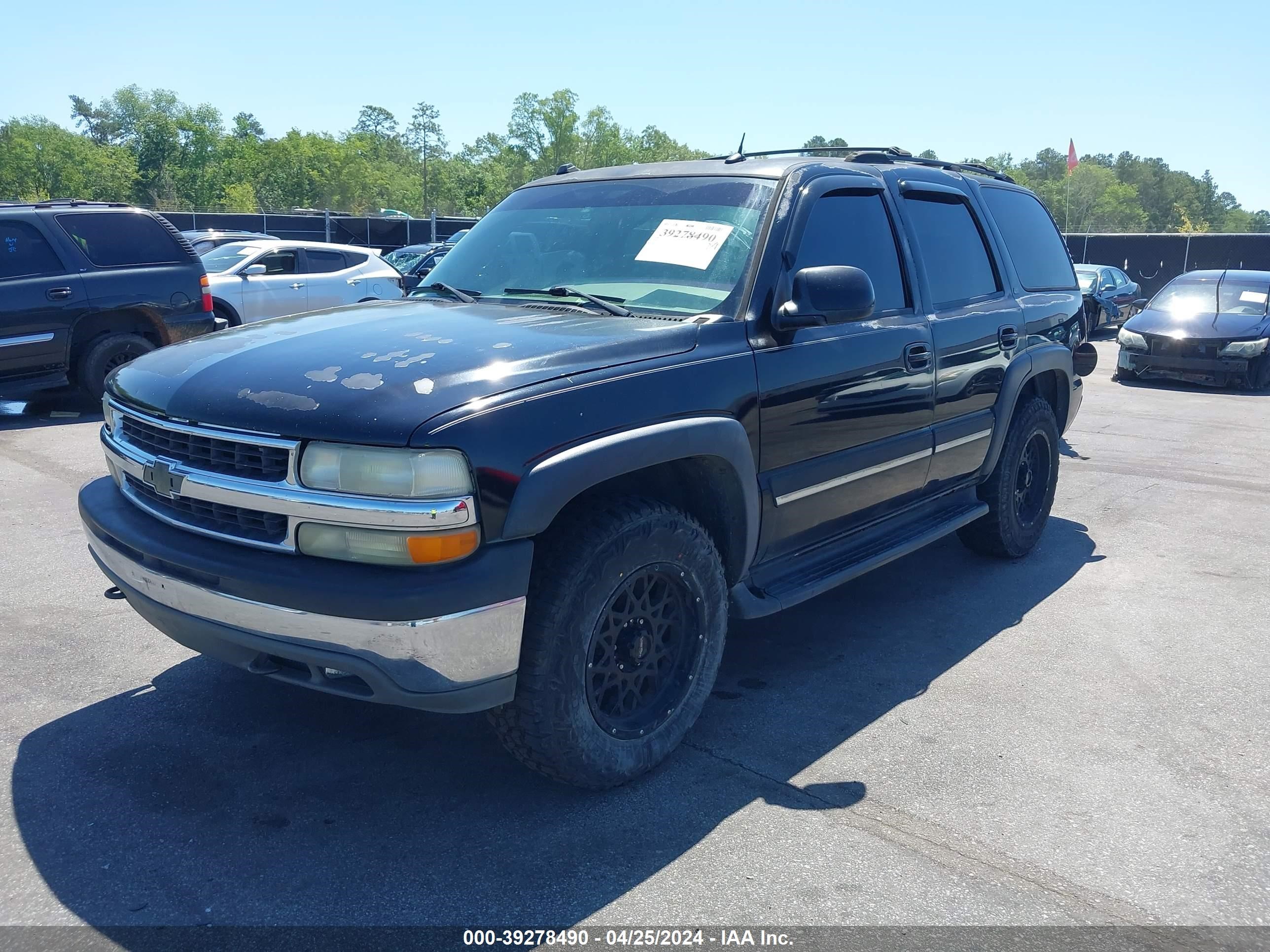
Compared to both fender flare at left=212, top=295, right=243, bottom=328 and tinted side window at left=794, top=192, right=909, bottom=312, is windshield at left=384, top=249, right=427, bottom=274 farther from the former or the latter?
tinted side window at left=794, top=192, right=909, bottom=312

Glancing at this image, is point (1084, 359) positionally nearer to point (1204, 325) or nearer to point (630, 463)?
point (630, 463)

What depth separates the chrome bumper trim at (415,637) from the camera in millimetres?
2617

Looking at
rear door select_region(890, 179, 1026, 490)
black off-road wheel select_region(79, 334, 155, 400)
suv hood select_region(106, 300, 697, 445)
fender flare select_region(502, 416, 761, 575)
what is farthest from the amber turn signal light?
black off-road wheel select_region(79, 334, 155, 400)

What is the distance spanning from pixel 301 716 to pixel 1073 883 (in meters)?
2.54

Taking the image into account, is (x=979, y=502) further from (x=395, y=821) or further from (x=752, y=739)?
(x=395, y=821)

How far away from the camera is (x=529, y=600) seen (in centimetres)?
288

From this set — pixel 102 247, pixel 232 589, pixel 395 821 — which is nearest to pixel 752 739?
pixel 395 821

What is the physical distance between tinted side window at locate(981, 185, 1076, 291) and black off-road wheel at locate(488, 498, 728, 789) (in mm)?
3185

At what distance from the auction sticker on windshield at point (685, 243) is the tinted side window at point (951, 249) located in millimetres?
1272

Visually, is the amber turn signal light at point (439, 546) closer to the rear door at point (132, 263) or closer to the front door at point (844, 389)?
the front door at point (844, 389)

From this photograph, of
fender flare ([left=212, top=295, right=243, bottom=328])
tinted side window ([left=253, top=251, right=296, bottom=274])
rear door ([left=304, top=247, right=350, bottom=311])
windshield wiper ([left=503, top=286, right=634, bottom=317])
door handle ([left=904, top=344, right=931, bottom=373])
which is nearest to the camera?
windshield wiper ([left=503, top=286, right=634, bottom=317])

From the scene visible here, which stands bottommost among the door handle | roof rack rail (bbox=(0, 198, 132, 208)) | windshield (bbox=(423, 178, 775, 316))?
the door handle

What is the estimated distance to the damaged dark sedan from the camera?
13.5 metres

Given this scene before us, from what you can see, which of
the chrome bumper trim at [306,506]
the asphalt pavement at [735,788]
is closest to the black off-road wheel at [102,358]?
the asphalt pavement at [735,788]
